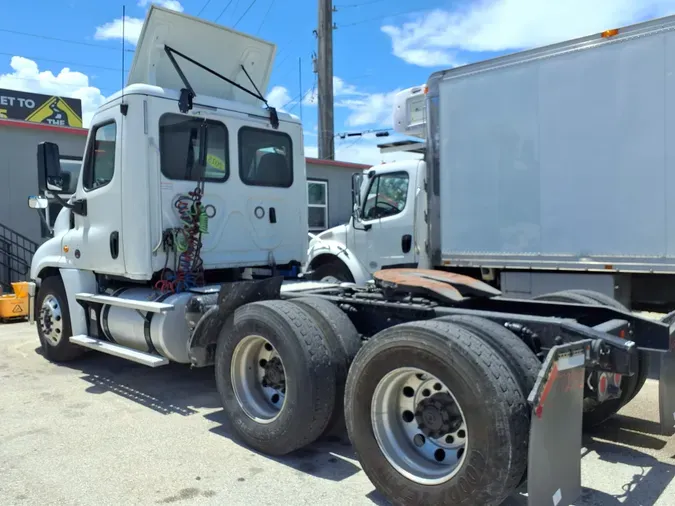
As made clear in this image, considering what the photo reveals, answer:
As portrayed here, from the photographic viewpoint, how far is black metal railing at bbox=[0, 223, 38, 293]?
41.1 feet

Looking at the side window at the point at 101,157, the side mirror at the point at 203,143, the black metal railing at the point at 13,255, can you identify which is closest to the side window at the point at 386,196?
the side mirror at the point at 203,143

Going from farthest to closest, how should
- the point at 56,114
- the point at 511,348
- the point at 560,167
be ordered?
the point at 56,114, the point at 560,167, the point at 511,348

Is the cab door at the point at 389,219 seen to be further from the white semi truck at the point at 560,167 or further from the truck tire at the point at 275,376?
the truck tire at the point at 275,376

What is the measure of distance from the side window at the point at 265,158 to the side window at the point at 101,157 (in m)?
1.27

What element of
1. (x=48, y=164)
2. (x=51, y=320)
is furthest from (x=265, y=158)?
(x=51, y=320)

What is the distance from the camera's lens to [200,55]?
246 inches

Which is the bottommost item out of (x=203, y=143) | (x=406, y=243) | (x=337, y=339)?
(x=337, y=339)

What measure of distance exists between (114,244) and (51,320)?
1.79 metres

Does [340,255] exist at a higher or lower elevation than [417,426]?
higher

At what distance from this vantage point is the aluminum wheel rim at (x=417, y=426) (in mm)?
3268

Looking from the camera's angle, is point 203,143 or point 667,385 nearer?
point 667,385

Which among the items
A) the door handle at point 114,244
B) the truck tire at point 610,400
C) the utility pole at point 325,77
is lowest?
the truck tire at point 610,400

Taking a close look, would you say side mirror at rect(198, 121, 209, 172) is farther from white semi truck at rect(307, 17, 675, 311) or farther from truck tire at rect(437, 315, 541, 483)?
truck tire at rect(437, 315, 541, 483)

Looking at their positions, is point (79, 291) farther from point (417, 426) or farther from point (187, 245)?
point (417, 426)
